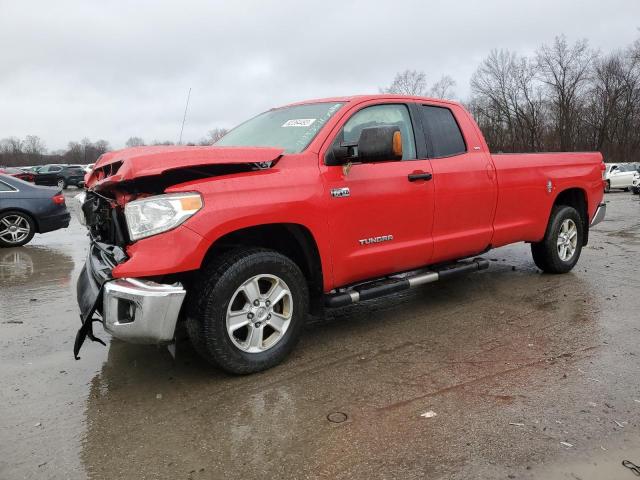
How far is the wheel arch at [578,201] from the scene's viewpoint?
6.12 meters

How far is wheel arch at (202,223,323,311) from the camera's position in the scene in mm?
3484

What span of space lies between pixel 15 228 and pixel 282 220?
773 centimetres

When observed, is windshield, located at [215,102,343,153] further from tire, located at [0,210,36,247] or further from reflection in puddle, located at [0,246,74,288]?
tire, located at [0,210,36,247]

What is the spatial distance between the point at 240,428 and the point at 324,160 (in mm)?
1922

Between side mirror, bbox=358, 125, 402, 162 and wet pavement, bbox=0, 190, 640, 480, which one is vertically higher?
side mirror, bbox=358, 125, 402, 162

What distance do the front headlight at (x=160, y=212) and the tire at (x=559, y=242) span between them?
14.2 ft

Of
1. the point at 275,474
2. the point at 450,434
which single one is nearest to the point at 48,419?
the point at 275,474

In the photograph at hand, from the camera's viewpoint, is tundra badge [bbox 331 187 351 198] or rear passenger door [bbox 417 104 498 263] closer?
tundra badge [bbox 331 187 351 198]

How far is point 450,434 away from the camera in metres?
2.70

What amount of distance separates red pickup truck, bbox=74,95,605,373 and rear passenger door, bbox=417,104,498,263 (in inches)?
0.6

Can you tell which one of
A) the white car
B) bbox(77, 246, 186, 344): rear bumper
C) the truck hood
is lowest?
the white car

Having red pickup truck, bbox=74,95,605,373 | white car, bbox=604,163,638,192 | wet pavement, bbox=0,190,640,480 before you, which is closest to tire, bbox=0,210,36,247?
wet pavement, bbox=0,190,640,480

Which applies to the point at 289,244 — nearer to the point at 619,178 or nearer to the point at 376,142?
the point at 376,142

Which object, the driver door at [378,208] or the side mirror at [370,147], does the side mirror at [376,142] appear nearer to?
the side mirror at [370,147]
